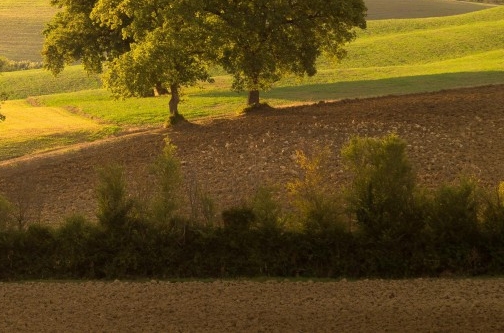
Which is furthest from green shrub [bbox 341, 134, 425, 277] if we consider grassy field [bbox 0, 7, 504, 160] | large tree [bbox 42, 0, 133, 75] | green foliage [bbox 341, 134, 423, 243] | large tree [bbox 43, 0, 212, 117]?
large tree [bbox 42, 0, 133, 75]

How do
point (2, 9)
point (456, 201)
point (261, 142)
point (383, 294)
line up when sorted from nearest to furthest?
point (383, 294), point (456, 201), point (261, 142), point (2, 9)

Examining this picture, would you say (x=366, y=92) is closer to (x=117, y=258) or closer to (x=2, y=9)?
(x=117, y=258)

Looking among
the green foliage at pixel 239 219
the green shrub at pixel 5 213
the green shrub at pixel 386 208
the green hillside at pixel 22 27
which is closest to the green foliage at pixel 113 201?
the green shrub at pixel 5 213


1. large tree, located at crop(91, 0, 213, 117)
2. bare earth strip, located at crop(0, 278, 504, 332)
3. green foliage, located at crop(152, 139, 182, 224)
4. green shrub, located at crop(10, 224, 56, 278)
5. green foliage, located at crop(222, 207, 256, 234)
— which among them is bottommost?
bare earth strip, located at crop(0, 278, 504, 332)

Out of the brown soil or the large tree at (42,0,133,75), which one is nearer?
the brown soil

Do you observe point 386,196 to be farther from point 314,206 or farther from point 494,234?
point 494,234

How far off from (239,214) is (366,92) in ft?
89.2

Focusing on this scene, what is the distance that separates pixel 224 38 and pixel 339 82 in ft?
62.2

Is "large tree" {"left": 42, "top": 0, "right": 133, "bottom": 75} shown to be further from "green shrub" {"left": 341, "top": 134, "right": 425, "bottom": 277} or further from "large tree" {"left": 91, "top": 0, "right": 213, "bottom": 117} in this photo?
"green shrub" {"left": 341, "top": 134, "right": 425, "bottom": 277}

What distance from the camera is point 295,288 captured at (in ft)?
60.6

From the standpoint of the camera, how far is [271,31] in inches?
1363

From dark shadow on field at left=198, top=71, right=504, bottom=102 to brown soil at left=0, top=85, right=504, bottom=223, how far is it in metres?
7.73

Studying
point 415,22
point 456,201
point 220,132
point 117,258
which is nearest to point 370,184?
point 456,201

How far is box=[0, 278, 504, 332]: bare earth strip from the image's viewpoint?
636 inches
